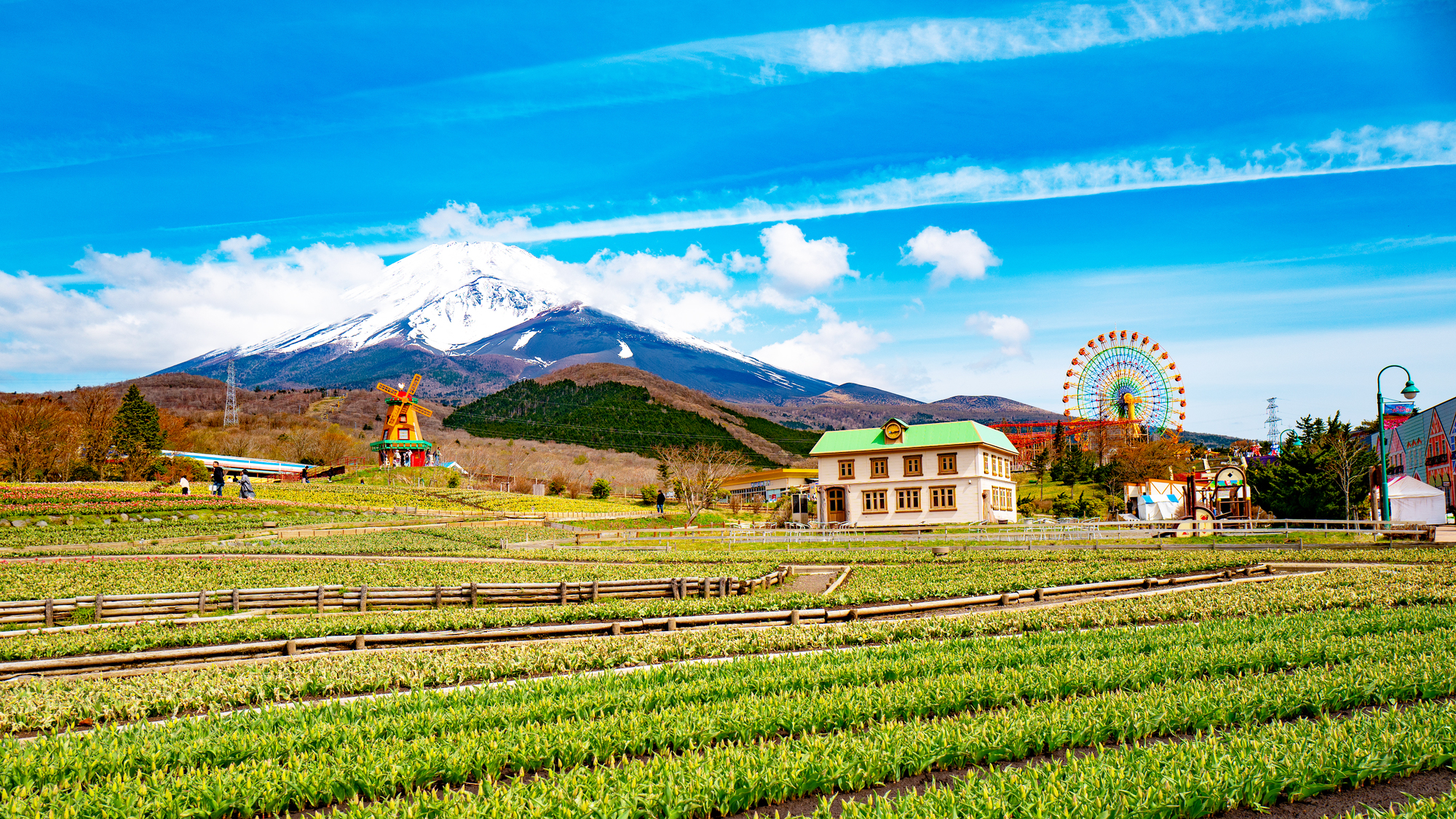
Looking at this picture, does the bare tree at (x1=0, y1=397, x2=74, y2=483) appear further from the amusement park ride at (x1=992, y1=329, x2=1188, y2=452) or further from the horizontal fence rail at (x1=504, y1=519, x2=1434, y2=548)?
the amusement park ride at (x1=992, y1=329, x2=1188, y2=452)

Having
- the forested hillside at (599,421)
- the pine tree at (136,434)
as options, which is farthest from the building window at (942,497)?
the forested hillside at (599,421)

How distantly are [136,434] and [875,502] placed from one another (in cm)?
6299

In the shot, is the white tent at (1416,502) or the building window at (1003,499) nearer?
the white tent at (1416,502)

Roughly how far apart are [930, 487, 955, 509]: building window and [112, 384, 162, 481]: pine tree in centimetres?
5852

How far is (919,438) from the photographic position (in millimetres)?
55031

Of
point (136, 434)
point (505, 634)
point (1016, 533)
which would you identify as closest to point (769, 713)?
point (505, 634)

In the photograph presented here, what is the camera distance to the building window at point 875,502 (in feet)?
183

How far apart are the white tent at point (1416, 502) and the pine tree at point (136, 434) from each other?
83689 millimetres

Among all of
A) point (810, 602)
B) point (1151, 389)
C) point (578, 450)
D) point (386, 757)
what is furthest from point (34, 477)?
point (1151, 389)

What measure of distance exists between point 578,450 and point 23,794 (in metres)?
137

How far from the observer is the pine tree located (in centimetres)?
6456

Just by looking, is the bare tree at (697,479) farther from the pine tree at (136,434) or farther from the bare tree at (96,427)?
the bare tree at (96,427)

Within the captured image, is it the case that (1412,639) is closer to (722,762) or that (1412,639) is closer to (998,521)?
(722,762)

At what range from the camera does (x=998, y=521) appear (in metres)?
53.8
